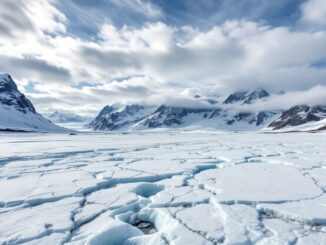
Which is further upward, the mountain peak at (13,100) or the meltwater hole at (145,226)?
the mountain peak at (13,100)

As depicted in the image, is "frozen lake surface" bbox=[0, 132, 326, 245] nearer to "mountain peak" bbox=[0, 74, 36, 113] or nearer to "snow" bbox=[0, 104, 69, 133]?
"snow" bbox=[0, 104, 69, 133]

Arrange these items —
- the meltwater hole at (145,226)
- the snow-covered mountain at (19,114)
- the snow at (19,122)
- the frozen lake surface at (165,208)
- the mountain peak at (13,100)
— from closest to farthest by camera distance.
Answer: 1. the frozen lake surface at (165,208)
2. the meltwater hole at (145,226)
3. the snow at (19,122)
4. the snow-covered mountain at (19,114)
5. the mountain peak at (13,100)

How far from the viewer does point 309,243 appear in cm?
401

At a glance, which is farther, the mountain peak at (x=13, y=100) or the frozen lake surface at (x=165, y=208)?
the mountain peak at (x=13, y=100)

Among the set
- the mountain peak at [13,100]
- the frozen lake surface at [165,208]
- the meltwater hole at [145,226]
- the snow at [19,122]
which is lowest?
the meltwater hole at [145,226]

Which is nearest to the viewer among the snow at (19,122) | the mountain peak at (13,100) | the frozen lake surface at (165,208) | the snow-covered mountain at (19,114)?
the frozen lake surface at (165,208)

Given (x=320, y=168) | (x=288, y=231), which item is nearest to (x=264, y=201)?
(x=288, y=231)

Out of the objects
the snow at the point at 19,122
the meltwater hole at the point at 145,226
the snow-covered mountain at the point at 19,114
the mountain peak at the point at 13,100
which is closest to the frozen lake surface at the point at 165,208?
the meltwater hole at the point at 145,226

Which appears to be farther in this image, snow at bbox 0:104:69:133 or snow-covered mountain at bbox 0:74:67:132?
snow-covered mountain at bbox 0:74:67:132

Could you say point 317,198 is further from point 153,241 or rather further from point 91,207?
point 91,207

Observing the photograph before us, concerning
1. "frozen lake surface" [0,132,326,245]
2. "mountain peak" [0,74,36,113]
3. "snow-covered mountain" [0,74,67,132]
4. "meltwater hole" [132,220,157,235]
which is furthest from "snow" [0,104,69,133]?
"meltwater hole" [132,220,157,235]

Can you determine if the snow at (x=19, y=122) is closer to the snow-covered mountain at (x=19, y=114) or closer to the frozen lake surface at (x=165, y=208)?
the snow-covered mountain at (x=19, y=114)

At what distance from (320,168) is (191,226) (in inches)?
292

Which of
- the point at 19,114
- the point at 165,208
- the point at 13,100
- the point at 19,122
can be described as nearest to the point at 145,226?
the point at 165,208
